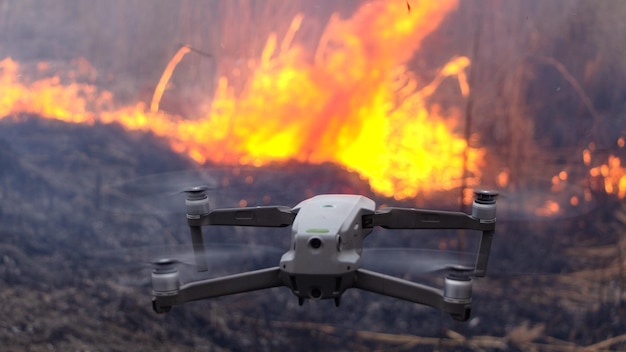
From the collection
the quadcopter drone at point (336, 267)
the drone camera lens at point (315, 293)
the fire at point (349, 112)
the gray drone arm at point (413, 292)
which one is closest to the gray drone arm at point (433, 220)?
the quadcopter drone at point (336, 267)

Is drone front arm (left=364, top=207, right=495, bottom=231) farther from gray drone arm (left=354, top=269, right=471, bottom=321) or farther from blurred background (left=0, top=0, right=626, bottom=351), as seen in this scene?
blurred background (left=0, top=0, right=626, bottom=351)

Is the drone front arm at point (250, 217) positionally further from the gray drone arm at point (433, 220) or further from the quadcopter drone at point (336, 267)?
the gray drone arm at point (433, 220)

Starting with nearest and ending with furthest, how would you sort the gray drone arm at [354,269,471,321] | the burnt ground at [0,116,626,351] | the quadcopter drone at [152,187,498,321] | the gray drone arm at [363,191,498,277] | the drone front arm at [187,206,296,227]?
the gray drone arm at [354,269,471,321] → the quadcopter drone at [152,187,498,321] → the gray drone arm at [363,191,498,277] → the drone front arm at [187,206,296,227] → the burnt ground at [0,116,626,351]

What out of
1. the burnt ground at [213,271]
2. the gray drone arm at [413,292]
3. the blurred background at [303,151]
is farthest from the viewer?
the burnt ground at [213,271]

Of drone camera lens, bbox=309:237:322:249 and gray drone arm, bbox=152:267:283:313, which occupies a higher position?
drone camera lens, bbox=309:237:322:249

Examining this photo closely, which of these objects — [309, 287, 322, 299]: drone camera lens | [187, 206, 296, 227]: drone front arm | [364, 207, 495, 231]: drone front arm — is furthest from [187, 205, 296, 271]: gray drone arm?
[309, 287, 322, 299]: drone camera lens
